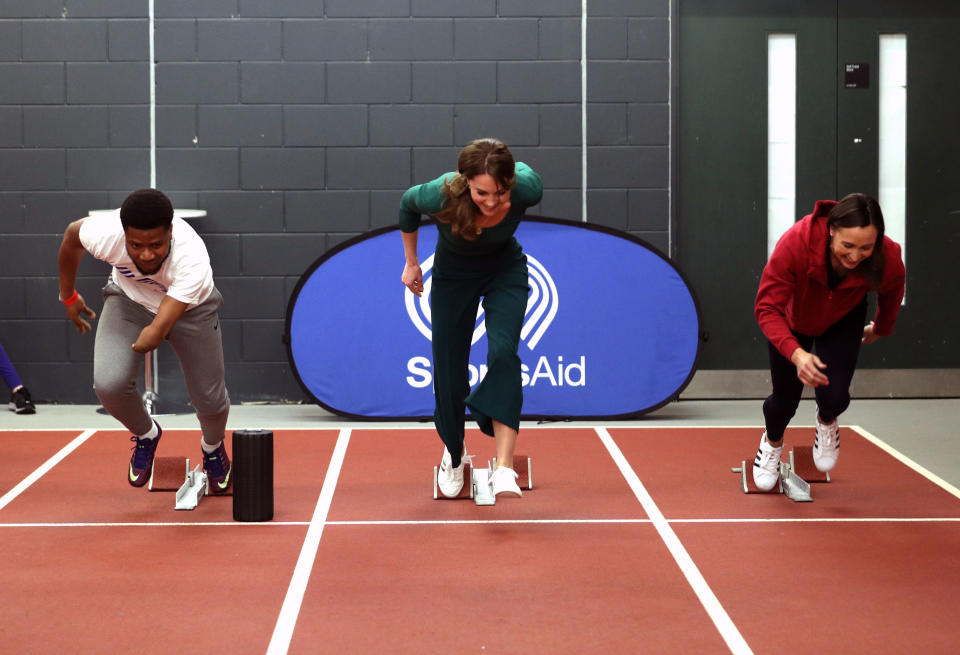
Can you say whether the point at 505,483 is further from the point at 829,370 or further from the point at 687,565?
the point at 829,370

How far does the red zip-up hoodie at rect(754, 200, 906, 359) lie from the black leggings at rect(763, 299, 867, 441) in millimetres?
99

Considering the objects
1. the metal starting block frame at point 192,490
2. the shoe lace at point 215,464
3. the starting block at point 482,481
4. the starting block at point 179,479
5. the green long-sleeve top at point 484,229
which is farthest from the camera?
the shoe lace at point 215,464

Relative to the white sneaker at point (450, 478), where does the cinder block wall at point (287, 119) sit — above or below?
above

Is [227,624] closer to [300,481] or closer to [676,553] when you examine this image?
[676,553]

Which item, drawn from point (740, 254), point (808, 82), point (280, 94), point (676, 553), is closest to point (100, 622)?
point (676, 553)

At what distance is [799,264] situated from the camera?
4.61 m

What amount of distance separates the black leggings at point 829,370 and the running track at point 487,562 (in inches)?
15.0

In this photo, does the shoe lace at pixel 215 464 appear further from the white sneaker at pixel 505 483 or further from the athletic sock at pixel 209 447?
the white sneaker at pixel 505 483

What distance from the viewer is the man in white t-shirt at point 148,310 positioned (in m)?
4.28

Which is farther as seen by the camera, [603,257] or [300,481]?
[603,257]

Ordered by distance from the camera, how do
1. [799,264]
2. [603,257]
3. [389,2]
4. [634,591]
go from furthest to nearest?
[389,2] < [603,257] < [799,264] < [634,591]

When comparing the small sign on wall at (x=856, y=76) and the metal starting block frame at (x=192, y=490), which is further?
the small sign on wall at (x=856, y=76)

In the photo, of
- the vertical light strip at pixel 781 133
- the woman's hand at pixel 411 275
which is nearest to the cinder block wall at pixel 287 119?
the vertical light strip at pixel 781 133

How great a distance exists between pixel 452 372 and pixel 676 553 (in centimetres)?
120
